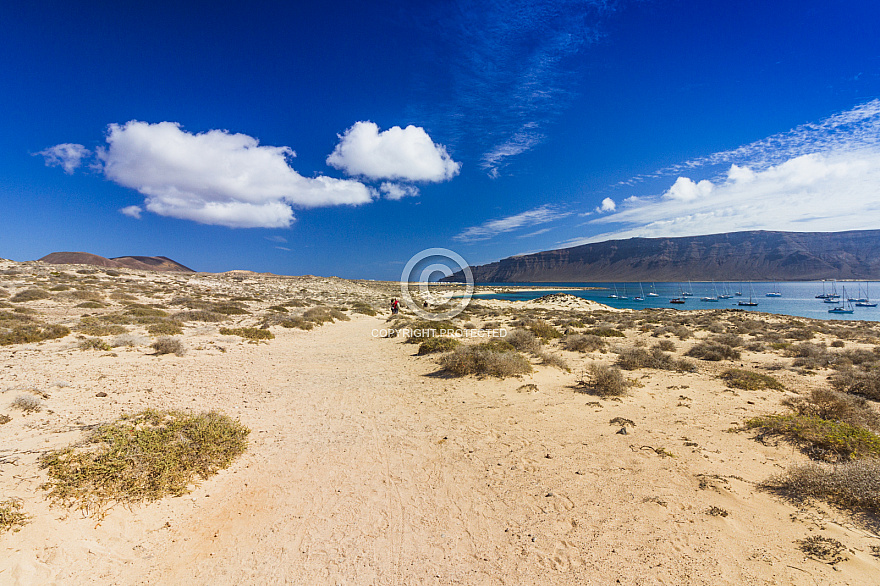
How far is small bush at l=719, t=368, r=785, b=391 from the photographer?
9.00 m

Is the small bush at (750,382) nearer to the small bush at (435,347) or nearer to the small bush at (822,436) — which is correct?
the small bush at (822,436)

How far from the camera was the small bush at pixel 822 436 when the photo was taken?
200 inches

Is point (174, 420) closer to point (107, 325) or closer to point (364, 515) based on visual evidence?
point (364, 515)

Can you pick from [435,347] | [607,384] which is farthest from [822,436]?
[435,347]

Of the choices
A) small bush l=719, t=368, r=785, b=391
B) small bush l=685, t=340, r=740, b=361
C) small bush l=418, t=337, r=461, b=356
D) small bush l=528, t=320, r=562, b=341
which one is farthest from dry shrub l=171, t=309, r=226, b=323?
small bush l=685, t=340, r=740, b=361

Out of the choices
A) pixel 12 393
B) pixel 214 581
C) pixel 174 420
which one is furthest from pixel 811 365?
pixel 12 393

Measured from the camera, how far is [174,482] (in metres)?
4.52

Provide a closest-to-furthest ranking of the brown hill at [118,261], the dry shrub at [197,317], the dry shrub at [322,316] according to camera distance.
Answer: the dry shrub at [197,317], the dry shrub at [322,316], the brown hill at [118,261]

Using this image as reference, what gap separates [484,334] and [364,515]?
15.7 meters

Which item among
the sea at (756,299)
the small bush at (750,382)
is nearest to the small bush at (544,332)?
the small bush at (750,382)

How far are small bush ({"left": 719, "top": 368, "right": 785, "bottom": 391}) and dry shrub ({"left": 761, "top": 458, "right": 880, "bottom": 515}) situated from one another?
483 cm

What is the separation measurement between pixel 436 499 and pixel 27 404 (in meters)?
7.77

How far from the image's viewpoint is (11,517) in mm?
3383

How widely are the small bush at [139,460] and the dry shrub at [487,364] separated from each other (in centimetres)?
664
